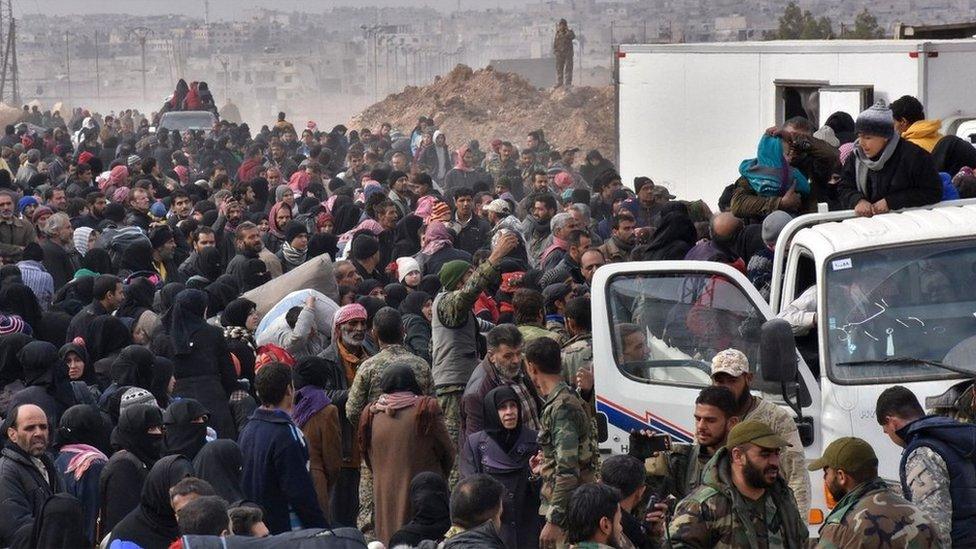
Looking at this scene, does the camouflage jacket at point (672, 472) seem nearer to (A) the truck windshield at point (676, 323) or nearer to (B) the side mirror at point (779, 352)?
(B) the side mirror at point (779, 352)

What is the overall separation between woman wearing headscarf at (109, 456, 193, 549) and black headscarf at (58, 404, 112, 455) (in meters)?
1.38

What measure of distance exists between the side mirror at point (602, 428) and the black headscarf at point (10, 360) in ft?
11.8

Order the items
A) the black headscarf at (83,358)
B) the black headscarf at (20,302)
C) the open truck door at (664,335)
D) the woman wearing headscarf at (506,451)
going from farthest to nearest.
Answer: the black headscarf at (20,302) < the black headscarf at (83,358) < the woman wearing headscarf at (506,451) < the open truck door at (664,335)

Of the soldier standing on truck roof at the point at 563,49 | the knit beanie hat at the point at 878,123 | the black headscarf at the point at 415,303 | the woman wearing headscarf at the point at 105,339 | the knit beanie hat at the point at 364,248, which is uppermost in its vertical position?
the soldier standing on truck roof at the point at 563,49

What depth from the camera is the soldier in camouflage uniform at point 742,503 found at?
211 inches

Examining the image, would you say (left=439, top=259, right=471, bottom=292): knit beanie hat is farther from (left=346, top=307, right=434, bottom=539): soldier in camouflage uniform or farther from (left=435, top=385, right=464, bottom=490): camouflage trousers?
(left=346, top=307, right=434, bottom=539): soldier in camouflage uniform

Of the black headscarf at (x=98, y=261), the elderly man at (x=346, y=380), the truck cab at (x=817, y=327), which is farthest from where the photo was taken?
the black headscarf at (x=98, y=261)

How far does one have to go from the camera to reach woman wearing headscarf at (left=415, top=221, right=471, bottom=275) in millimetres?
11955

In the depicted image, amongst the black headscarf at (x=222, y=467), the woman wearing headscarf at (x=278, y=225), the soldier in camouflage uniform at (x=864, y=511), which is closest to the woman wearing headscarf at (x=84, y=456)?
the black headscarf at (x=222, y=467)

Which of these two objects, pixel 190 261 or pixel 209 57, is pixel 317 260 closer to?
pixel 190 261

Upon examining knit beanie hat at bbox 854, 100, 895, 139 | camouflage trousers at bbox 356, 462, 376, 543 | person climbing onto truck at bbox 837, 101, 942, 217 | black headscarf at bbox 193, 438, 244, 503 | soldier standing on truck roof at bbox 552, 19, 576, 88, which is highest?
soldier standing on truck roof at bbox 552, 19, 576, 88

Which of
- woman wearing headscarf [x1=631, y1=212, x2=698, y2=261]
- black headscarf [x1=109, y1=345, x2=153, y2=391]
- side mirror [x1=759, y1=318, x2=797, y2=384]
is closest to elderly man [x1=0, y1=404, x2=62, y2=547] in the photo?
black headscarf [x1=109, y1=345, x2=153, y2=391]

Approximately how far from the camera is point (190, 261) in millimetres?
12617

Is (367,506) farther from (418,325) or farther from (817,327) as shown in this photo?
(817,327)
